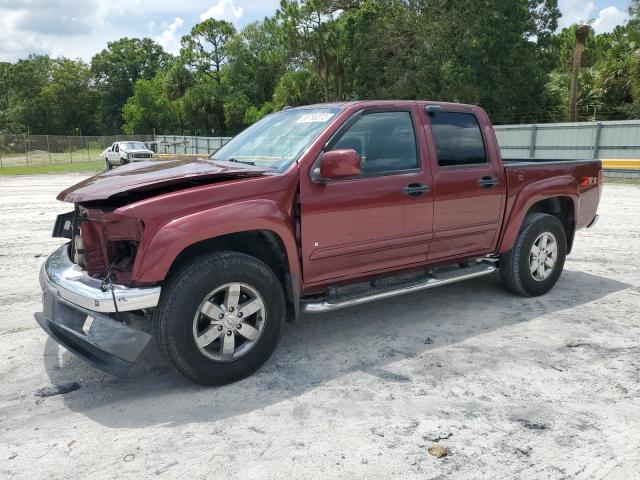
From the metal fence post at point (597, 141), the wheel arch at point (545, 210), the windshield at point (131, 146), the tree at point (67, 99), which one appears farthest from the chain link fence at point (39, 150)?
the wheel arch at point (545, 210)

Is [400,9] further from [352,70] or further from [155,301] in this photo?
[155,301]

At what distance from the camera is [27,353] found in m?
4.26

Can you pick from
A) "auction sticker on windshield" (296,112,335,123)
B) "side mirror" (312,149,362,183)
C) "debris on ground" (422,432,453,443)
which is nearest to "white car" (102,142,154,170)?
"auction sticker on windshield" (296,112,335,123)

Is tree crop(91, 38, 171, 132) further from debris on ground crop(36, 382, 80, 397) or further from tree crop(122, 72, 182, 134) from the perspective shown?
debris on ground crop(36, 382, 80, 397)

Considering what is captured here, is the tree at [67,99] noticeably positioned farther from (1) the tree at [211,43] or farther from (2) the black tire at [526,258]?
(2) the black tire at [526,258]

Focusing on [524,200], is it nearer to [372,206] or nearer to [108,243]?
[372,206]

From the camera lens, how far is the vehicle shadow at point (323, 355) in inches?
136

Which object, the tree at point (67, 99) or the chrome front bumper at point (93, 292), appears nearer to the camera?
the chrome front bumper at point (93, 292)

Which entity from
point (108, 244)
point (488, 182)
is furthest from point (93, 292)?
point (488, 182)

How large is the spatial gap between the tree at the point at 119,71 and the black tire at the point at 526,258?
244 ft

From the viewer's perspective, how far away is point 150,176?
372 centimetres

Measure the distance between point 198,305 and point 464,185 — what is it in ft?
8.50

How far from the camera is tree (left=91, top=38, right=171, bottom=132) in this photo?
73.4m

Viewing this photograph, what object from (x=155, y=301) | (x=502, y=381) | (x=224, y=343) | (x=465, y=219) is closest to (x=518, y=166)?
(x=465, y=219)
